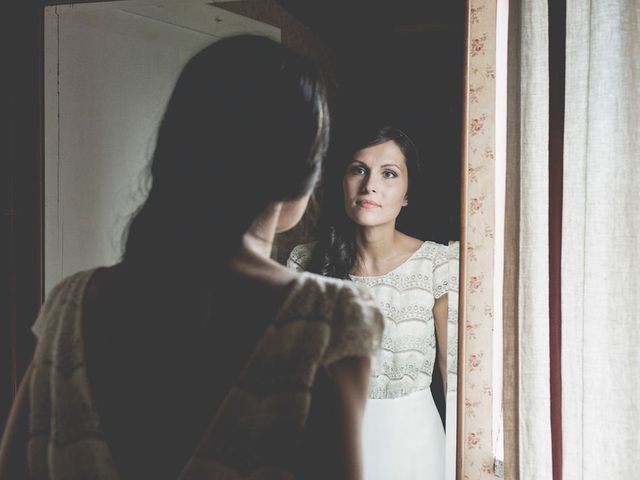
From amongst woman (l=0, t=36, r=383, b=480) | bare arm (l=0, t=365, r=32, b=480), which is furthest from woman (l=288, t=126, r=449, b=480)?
bare arm (l=0, t=365, r=32, b=480)

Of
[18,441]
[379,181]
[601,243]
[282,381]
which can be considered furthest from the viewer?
[379,181]

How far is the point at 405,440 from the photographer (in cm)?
159

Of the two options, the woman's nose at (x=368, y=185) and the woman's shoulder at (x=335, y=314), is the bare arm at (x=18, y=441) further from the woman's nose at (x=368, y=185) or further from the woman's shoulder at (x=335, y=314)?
the woman's nose at (x=368, y=185)

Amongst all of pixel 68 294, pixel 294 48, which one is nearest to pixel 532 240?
pixel 294 48

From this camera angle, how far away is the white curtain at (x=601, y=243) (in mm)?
1395

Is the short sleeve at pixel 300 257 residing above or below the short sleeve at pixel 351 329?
above

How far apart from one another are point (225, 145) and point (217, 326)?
0.22 m

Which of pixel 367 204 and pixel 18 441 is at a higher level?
pixel 367 204

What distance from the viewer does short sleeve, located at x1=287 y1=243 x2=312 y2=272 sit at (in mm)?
1622

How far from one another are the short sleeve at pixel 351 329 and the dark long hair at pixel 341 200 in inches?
31.1

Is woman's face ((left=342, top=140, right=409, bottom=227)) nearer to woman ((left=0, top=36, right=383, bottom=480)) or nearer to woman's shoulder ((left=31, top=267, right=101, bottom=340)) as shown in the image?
woman ((left=0, top=36, right=383, bottom=480))

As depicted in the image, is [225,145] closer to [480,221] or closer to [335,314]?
[335,314]

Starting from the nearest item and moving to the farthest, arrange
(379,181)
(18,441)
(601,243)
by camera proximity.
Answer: (18,441)
(601,243)
(379,181)

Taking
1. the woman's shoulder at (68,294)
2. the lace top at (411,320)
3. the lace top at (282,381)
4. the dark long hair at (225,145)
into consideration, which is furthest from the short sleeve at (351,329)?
the lace top at (411,320)
